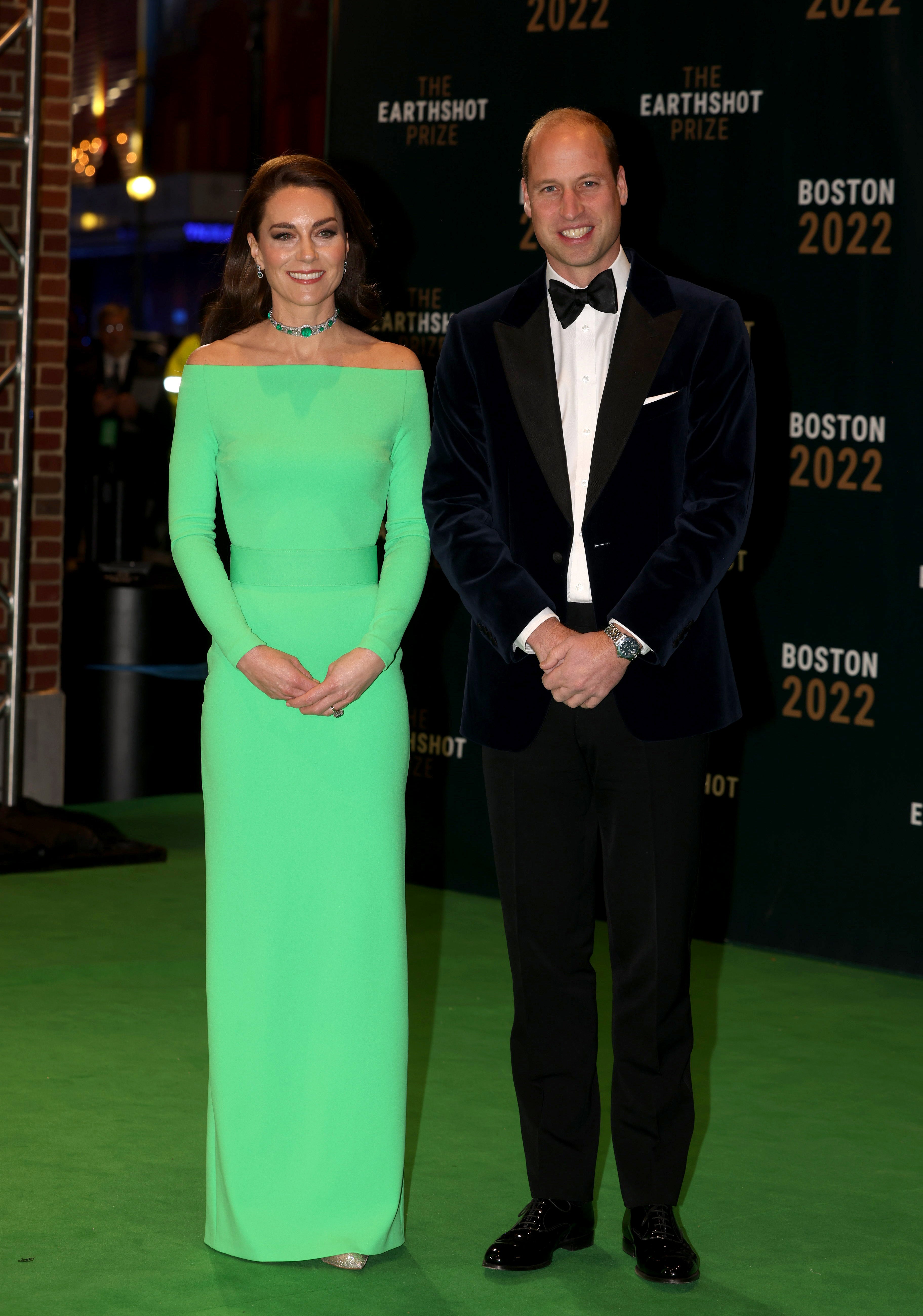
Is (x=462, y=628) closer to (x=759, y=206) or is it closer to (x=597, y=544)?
(x=759, y=206)

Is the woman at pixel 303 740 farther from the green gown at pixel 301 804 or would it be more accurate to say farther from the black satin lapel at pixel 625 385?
the black satin lapel at pixel 625 385

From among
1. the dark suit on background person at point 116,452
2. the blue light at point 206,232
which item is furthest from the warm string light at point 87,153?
the dark suit on background person at point 116,452

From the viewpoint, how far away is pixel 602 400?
3.00 m

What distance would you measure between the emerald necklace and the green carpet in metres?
1.64

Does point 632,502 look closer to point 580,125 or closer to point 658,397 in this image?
point 658,397

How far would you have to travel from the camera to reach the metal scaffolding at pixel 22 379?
654 cm

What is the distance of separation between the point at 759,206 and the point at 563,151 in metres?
2.75

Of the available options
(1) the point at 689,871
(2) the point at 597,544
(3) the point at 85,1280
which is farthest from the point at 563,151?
(3) the point at 85,1280

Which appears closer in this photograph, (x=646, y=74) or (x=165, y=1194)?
(x=165, y=1194)

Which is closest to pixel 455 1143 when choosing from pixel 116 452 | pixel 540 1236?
pixel 540 1236

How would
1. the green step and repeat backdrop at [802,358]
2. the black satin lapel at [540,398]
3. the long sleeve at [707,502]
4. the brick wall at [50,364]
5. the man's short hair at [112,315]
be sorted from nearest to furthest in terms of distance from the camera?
1. the long sleeve at [707,502]
2. the black satin lapel at [540,398]
3. the green step and repeat backdrop at [802,358]
4. the brick wall at [50,364]
5. the man's short hair at [112,315]

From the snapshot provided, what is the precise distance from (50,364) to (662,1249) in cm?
548

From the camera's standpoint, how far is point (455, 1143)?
3.83m

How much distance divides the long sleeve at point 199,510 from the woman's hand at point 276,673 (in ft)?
0.12
